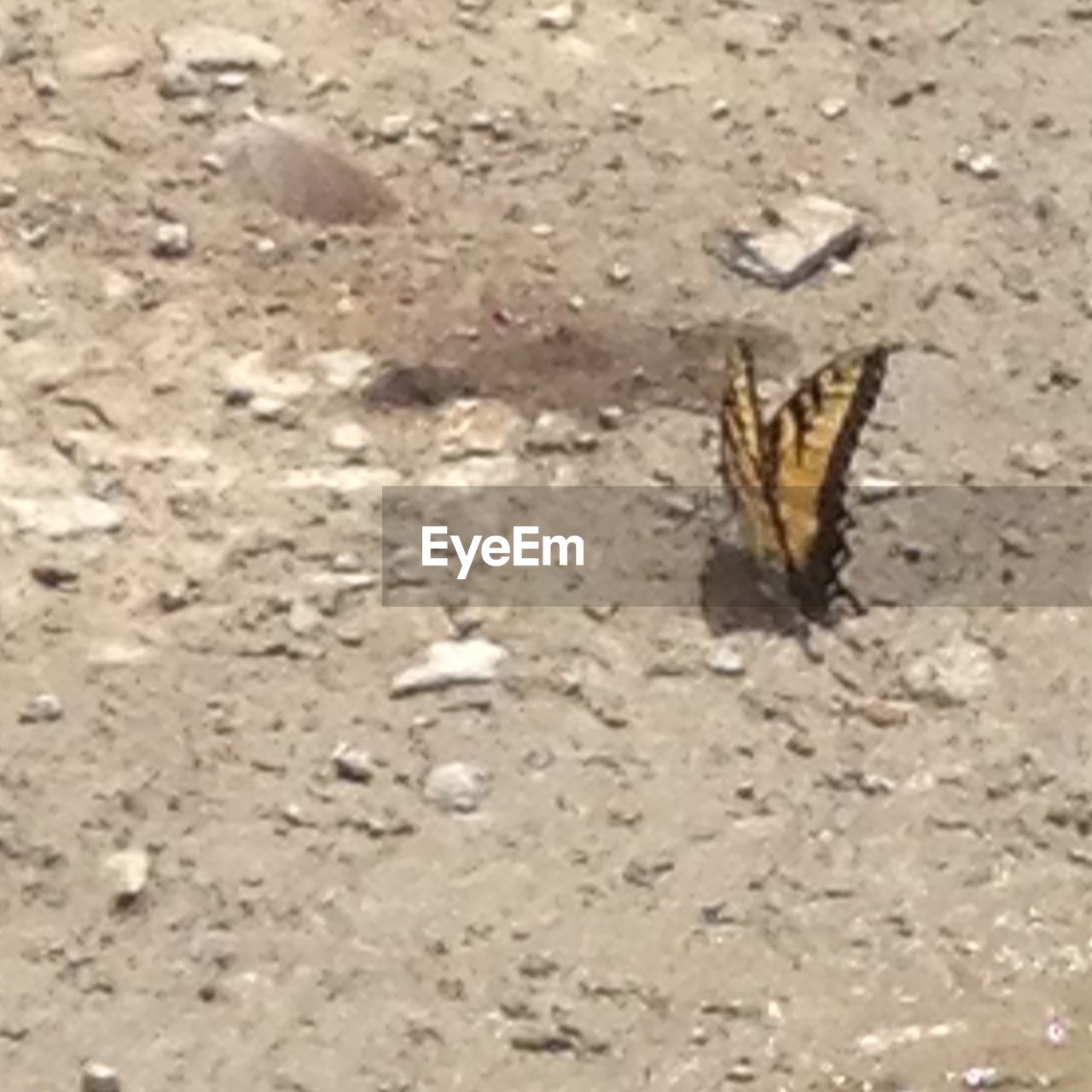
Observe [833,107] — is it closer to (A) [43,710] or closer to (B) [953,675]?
(B) [953,675]

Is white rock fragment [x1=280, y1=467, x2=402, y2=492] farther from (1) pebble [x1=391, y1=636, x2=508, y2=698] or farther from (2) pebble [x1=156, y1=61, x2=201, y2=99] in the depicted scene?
(2) pebble [x1=156, y1=61, x2=201, y2=99]

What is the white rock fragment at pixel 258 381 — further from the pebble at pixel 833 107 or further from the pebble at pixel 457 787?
the pebble at pixel 833 107

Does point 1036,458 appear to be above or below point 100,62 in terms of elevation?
below

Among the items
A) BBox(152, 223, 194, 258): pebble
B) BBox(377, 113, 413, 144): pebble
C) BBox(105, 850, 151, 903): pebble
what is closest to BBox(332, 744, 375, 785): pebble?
BBox(105, 850, 151, 903): pebble

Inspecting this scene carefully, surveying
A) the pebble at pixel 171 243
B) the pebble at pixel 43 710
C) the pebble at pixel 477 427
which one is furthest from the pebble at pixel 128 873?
the pebble at pixel 171 243

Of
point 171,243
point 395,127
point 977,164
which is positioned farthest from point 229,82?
point 977,164

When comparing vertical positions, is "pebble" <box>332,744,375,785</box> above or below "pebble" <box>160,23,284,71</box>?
below
